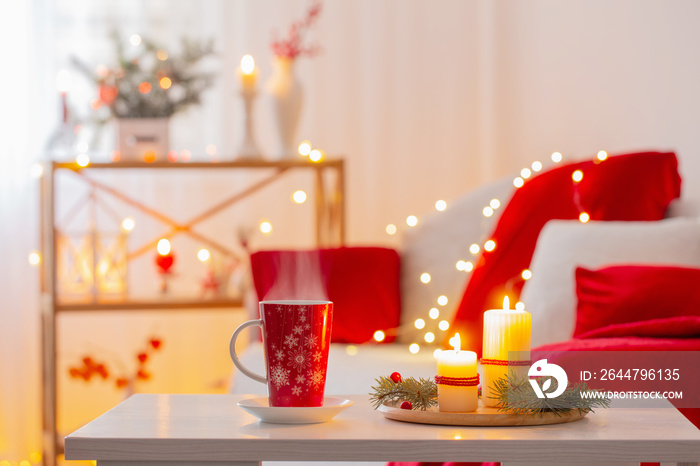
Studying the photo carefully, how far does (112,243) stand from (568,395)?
1929 millimetres

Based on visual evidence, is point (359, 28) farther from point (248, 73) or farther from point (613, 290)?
point (613, 290)

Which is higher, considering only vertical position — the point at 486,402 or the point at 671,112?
the point at 671,112

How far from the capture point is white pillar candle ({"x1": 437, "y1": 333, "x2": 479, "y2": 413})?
29.4 inches

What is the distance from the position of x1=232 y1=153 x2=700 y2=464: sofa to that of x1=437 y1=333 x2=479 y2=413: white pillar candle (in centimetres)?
41

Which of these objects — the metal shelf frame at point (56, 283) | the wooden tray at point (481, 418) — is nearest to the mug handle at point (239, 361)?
the wooden tray at point (481, 418)

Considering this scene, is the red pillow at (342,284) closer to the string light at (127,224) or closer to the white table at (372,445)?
the string light at (127,224)

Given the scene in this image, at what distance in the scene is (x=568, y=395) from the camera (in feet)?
2.43

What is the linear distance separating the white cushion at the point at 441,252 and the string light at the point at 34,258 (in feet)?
3.97

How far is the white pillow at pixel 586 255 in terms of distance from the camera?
1.45 metres

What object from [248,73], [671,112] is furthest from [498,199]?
[248,73]

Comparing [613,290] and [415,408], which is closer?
[415,408]

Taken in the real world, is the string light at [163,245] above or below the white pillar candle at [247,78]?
below

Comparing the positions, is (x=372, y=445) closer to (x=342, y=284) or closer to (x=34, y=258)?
(x=342, y=284)

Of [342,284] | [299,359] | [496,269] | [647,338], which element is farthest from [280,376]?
[342,284]
